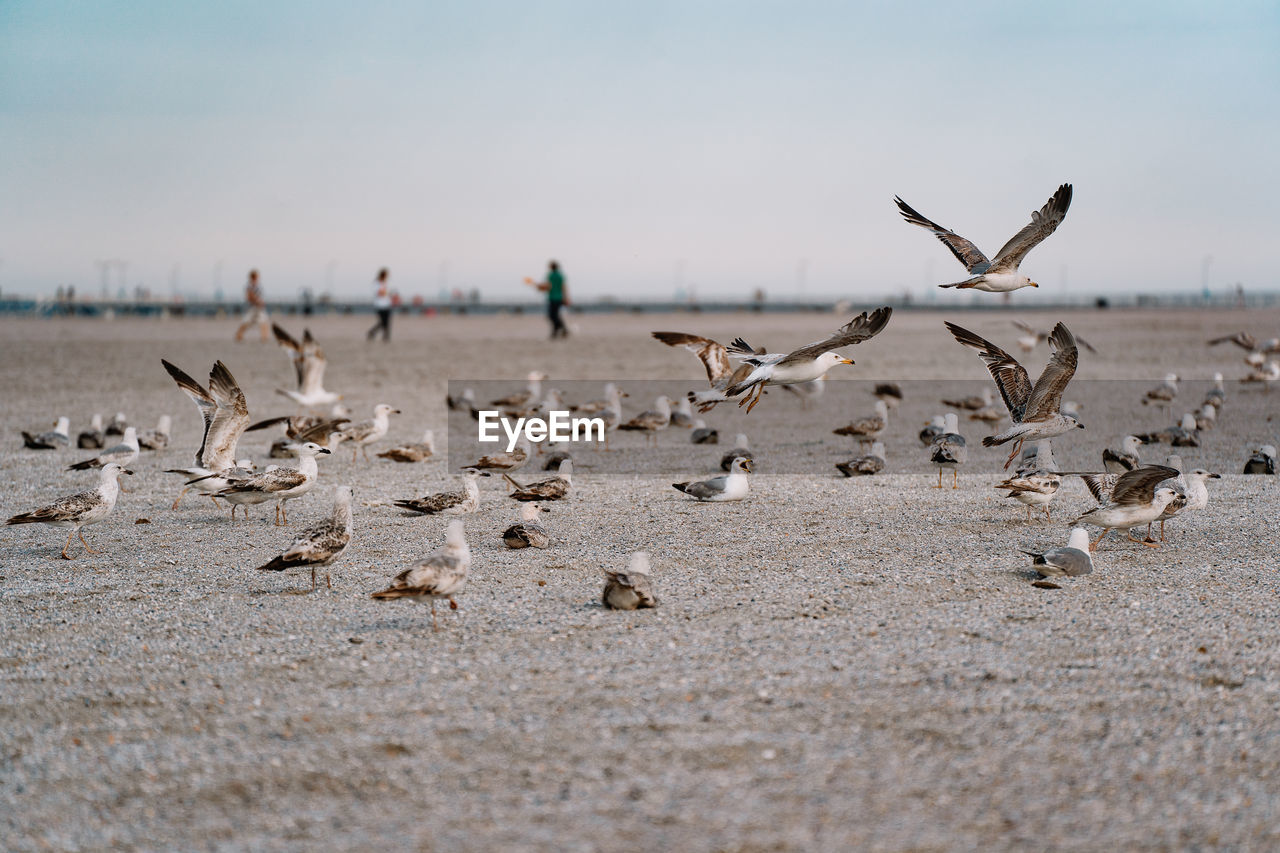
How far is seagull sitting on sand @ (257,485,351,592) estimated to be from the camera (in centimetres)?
799

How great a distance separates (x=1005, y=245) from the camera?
11.1m

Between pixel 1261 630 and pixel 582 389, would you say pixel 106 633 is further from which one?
pixel 582 389

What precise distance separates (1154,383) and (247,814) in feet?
85.4

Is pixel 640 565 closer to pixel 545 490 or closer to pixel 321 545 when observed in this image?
pixel 321 545

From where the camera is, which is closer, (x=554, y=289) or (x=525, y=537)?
(x=525, y=537)

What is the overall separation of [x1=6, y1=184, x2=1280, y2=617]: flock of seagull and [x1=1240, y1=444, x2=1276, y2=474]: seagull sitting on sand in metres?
0.02

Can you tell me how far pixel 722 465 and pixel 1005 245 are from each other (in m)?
4.88

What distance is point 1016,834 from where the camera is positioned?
4.53 m

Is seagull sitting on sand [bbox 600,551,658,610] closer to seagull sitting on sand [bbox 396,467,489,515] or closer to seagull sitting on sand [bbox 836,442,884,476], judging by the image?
seagull sitting on sand [bbox 396,467,489,515]

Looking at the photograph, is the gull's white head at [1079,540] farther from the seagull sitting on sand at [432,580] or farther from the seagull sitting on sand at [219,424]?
the seagull sitting on sand at [219,424]

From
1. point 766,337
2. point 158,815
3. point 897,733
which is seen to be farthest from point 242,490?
point 766,337

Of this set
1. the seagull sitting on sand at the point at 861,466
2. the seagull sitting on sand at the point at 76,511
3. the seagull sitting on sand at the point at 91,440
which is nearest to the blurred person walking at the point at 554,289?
the seagull sitting on sand at the point at 91,440

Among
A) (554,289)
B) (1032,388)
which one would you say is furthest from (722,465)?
(554,289)

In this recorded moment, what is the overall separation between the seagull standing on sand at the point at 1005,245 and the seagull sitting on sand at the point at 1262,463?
4.62 m
